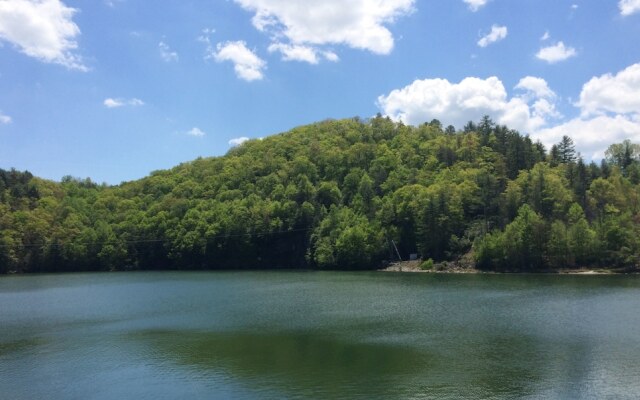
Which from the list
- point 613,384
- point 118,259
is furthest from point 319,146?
point 613,384

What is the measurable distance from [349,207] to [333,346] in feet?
343

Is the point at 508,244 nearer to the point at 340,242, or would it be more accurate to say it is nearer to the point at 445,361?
the point at 340,242

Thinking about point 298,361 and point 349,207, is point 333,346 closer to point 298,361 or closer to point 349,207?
point 298,361

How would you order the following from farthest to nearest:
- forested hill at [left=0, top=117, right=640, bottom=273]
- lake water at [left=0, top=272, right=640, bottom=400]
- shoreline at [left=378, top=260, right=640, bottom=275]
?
forested hill at [left=0, top=117, right=640, bottom=273]
shoreline at [left=378, top=260, right=640, bottom=275]
lake water at [left=0, top=272, right=640, bottom=400]

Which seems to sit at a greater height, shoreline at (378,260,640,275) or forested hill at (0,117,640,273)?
forested hill at (0,117,640,273)

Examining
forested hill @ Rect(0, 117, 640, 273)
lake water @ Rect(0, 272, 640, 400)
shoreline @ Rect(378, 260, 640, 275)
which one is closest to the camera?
lake water @ Rect(0, 272, 640, 400)

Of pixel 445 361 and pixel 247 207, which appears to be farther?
pixel 247 207

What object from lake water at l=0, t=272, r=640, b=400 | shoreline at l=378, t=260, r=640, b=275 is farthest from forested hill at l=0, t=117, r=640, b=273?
lake water at l=0, t=272, r=640, b=400

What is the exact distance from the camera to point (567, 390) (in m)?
25.2

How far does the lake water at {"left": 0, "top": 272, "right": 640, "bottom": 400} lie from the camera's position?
26.8 m

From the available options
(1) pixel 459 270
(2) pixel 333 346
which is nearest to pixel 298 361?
(2) pixel 333 346

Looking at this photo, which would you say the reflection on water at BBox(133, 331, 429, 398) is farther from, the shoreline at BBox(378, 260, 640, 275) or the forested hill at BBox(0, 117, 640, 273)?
the forested hill at BBox(0, 117, 640, 273)

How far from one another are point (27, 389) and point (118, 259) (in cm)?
12137

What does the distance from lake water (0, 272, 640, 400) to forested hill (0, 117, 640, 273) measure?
33717 mm
